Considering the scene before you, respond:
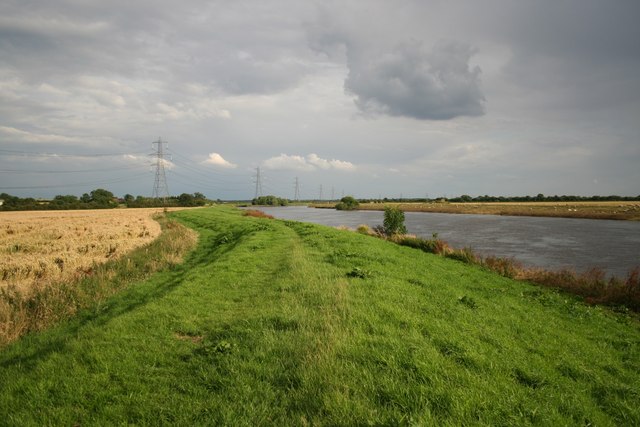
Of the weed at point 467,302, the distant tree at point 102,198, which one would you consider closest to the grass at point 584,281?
the weed at point 467,302

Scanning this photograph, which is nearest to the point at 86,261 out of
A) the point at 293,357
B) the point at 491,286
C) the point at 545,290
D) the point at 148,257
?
the point at 148,257

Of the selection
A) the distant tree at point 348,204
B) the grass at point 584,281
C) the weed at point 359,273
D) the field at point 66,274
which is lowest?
the grass at point 584,281

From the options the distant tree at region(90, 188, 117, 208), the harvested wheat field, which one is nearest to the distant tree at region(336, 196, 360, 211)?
the distant tree at region(90, 188, 117, 208)

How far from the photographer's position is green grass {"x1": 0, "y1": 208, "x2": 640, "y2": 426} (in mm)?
5391

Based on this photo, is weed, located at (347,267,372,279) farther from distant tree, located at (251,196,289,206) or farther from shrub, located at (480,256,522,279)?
distant tree, located at (251,196,289,206)

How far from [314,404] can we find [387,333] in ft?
10.2

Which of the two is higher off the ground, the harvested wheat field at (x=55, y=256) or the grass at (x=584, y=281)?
the harvested wheat field at (x=55, y=256)

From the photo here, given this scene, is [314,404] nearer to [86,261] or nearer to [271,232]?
[86,261]

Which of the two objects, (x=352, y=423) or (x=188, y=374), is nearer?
(x=352, y=423)

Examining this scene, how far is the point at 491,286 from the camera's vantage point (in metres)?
17.1

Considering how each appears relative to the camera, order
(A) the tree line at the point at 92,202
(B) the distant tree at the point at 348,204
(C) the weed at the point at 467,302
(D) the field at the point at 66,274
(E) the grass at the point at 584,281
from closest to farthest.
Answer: (D) the field at the point at 66,274 → (C) the weed at the point at 467,302 → (E) the grass at the point at 584,281 → (A) the tree line at the point at 92,202 → (B) the distant tree at the point at 348,204

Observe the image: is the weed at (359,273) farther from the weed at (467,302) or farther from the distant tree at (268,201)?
the distant tree at (268,201)

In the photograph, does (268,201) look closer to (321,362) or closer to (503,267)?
(503,267)

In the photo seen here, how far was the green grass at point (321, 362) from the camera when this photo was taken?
539 cm
